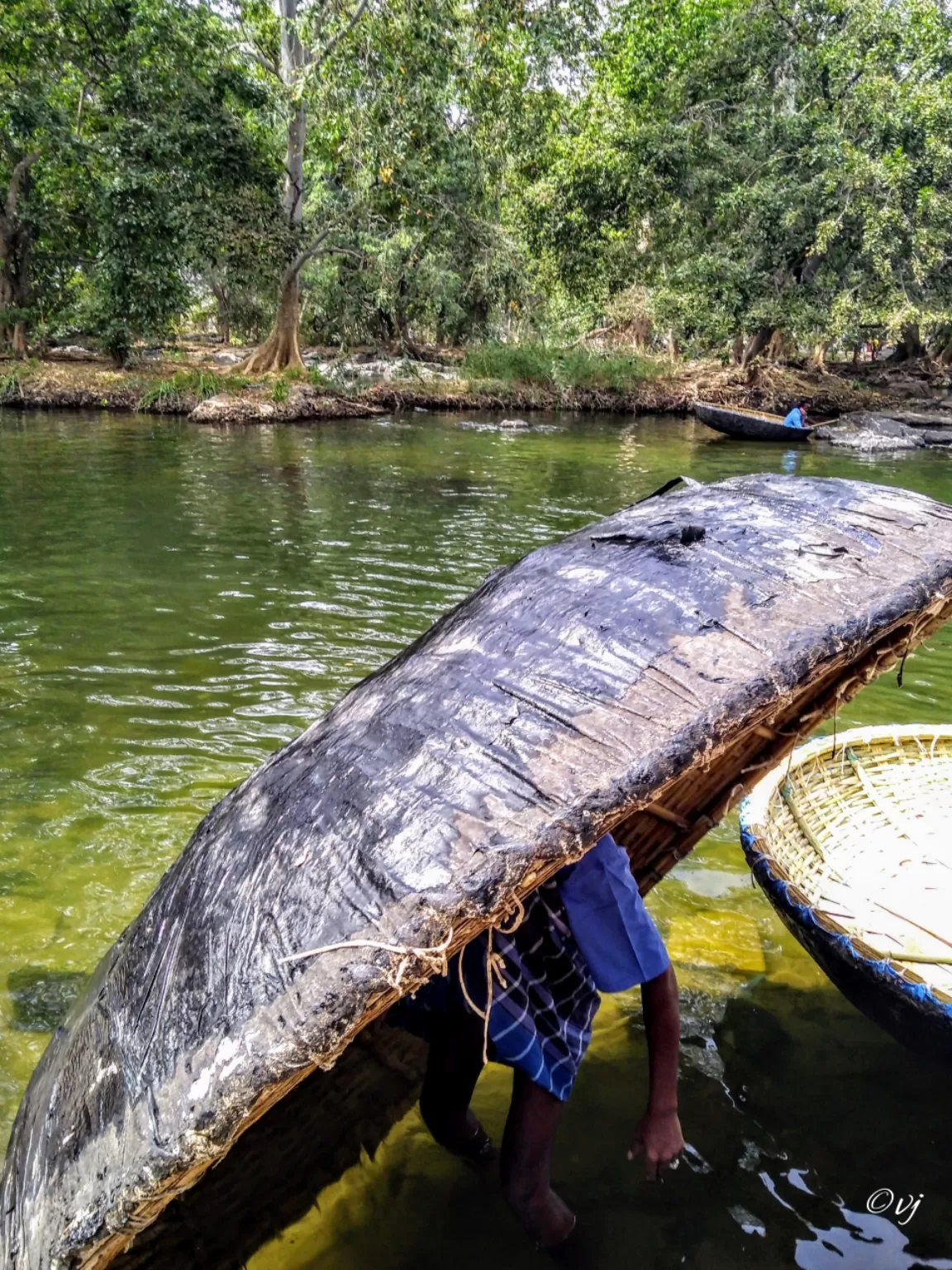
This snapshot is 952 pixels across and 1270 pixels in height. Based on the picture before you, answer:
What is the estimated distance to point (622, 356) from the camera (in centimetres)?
2402

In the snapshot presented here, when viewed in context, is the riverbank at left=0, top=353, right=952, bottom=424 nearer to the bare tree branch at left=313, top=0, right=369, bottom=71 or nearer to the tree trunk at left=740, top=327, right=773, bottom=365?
the tree trunk at left=740, top=327, right=773, bottom=365

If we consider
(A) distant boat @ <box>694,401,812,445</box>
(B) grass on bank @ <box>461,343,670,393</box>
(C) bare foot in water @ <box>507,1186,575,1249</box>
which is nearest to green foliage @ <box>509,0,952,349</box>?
(B) grass on bank @ <box>461,343,670,393</box>

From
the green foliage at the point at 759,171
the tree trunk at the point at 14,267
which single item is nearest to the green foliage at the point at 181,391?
the tree trunk at the point at 14,267

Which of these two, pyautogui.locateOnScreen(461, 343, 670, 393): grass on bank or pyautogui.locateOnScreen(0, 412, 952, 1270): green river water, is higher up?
pyautogui.locateOnScreen(461, 343, 670, 393): grass on bank

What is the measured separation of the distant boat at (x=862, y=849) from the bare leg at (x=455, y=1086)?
1021 mm

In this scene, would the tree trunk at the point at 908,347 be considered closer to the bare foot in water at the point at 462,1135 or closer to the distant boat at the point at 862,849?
the distant boat at the point at 862,849

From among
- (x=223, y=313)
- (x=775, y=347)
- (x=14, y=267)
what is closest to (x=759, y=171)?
(x=775, y=347)

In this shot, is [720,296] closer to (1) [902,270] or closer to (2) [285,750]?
(1) [902,270]

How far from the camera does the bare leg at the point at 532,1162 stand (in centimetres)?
177

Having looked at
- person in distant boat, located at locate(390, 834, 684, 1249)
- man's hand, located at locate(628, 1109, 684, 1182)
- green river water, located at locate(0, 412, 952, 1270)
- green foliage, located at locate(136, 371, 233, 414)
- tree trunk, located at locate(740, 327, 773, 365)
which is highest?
tree trunk, located at locate(740, 327, 773, 365)

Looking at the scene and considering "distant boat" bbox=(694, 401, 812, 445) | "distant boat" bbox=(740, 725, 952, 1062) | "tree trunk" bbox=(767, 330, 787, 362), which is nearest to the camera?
"distant boat" bbox=(740, 725, 952, 1062)

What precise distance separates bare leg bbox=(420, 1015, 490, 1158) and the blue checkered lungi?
182mm

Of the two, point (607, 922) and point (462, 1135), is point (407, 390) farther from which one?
point (607, 922)

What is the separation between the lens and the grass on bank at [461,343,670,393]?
22.7 metres
